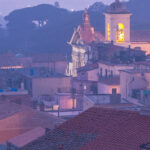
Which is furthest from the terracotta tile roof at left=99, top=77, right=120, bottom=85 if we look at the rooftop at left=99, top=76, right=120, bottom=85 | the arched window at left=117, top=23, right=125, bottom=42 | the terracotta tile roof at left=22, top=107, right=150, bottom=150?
the terracotta tile roof at left=22, top=107, right=150, bottom=150

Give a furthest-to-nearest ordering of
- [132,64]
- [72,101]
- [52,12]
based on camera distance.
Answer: [52,12], [132,64], [72,101]

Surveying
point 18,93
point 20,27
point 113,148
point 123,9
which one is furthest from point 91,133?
point 20,27

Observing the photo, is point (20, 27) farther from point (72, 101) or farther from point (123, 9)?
point (72, 101)

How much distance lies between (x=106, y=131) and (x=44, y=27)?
60.1 meters

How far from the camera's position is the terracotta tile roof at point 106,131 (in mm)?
8422

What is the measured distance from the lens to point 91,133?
910 cm

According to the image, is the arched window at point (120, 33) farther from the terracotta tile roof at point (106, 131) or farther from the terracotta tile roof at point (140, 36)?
the terracotta tile roof at point (106, 131)

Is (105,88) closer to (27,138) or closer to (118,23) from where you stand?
(118,23)

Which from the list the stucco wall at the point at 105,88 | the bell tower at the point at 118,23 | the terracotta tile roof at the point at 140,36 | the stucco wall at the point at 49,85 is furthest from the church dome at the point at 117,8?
the stucco wall at the point at 105,88

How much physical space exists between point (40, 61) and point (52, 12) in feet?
113

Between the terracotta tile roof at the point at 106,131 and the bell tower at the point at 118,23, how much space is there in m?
28.2

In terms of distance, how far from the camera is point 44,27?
226 feet

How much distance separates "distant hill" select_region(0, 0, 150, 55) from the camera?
61969mm

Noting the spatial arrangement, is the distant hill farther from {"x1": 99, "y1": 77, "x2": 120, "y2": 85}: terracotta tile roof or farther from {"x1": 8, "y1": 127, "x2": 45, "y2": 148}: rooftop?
{"x1": 8, "y1": 127, "x2": 45, "y2": 148}: rooftop
